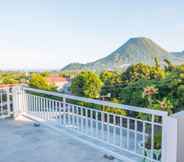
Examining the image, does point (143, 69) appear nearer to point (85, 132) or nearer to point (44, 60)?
point (44, 60)

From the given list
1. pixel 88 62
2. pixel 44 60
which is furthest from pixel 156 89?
pixel 88 62

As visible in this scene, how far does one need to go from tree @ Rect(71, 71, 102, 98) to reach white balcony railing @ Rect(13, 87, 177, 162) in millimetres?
17426

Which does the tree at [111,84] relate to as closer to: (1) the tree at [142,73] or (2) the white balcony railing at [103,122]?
(1) the tree at [142,73]

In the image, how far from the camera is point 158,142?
10.4 feet

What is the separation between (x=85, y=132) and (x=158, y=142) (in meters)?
1.19

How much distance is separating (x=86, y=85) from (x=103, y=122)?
63.8ft

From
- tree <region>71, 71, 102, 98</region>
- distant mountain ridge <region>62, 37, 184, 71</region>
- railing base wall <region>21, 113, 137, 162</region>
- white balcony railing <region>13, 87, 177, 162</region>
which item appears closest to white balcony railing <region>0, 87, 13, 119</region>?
white balcony railing <region>13, 87, 177, 162</region>

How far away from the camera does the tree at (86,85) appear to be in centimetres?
2234

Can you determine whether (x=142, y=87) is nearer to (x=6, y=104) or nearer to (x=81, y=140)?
(x=6, y=104)

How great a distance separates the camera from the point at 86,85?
73.3 feet

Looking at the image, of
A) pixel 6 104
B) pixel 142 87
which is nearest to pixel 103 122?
pixel 6 104

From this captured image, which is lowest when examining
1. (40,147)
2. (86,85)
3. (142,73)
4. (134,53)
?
(86,85)

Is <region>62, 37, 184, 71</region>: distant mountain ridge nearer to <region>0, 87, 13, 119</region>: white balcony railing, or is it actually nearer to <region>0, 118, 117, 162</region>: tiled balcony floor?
<region>0, 87, 13, 119</region>: white balcony railing

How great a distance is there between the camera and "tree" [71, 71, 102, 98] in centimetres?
2234
